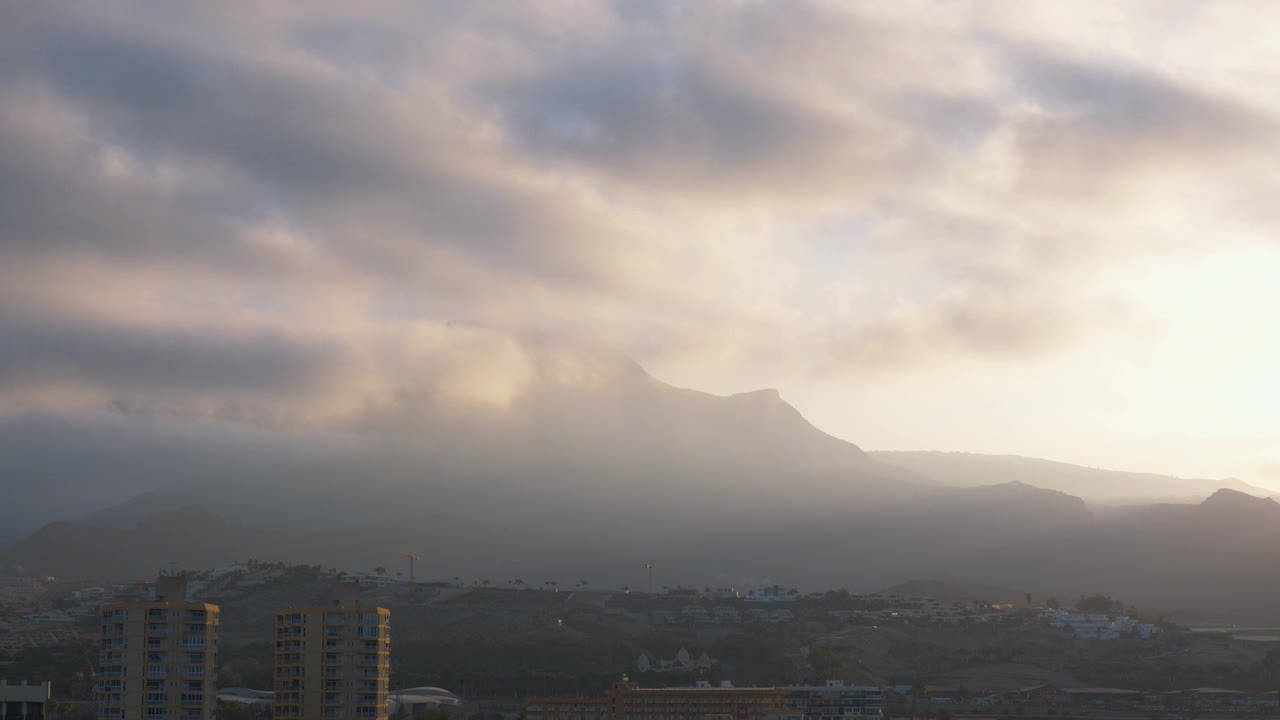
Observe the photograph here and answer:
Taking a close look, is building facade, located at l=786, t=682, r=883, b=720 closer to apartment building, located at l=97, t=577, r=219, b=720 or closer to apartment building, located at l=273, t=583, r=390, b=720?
apartment building, located at l=273, t=583, r=390, b=720

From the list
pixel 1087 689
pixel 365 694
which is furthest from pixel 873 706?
pixel 365 694

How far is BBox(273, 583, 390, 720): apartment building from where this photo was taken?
99688 mm

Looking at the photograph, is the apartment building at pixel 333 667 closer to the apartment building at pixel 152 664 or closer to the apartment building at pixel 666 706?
the apartment building at pixel 152 664

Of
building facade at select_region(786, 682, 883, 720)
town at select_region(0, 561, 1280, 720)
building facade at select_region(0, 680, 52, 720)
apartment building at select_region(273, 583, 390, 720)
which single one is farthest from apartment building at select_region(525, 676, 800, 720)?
building facade at select_region(0, 680, 52, 720)

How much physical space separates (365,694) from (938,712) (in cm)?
6906

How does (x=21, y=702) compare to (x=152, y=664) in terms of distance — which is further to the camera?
(x=21, y=702)

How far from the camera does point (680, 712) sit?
13462cm

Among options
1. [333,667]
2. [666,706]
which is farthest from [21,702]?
[666,706]

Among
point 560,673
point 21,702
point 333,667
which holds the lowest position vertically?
point 560,673

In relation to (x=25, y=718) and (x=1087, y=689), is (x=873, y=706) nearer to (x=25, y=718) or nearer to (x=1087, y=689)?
(x=1087, y=689)

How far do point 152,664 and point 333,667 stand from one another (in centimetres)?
1047

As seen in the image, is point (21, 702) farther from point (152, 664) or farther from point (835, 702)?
point (835, 702)

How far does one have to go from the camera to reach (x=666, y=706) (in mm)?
135500

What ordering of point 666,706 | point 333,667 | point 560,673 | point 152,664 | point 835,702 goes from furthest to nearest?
point 560,673 → point 835,702 → point 666,706 → point 152,664 → point 333,667
